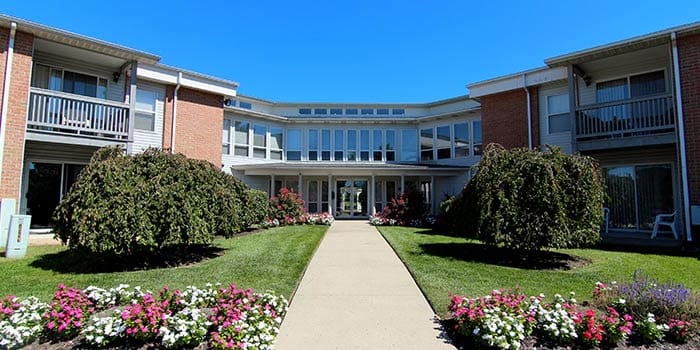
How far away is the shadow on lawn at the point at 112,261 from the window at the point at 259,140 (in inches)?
503

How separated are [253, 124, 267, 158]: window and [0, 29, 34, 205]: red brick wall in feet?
37.3

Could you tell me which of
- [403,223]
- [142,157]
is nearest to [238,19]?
[142,157]

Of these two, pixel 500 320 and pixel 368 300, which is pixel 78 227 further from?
pixel 500 320

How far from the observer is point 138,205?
6.97m

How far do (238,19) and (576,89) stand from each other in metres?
13.8

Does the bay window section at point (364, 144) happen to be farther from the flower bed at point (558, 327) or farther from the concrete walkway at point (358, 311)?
the flower bed at point (558, 327)

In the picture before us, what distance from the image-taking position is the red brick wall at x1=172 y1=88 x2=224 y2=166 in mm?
15344

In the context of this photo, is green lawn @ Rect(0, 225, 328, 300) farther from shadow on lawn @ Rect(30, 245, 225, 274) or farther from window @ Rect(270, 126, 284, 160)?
window @ Rect(270, 126, 284, 160)

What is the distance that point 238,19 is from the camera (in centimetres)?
1448

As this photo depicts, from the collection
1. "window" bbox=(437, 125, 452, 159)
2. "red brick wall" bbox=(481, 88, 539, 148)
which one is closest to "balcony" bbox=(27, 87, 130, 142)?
"red brick wall" bbox=(481, 88, 539, 148)

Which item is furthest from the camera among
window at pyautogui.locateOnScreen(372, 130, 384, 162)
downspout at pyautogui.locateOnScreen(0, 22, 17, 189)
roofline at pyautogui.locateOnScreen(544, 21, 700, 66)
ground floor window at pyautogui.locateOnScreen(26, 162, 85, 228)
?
window at pyautogui.locateOnScreen(372, 130, 384, 162)

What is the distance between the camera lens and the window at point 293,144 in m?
23.2

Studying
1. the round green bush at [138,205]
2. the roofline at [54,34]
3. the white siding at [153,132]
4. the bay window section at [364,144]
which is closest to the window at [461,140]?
the bay window section at [364,144]

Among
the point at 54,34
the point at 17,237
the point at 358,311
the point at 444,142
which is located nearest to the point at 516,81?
the point at 444,142
